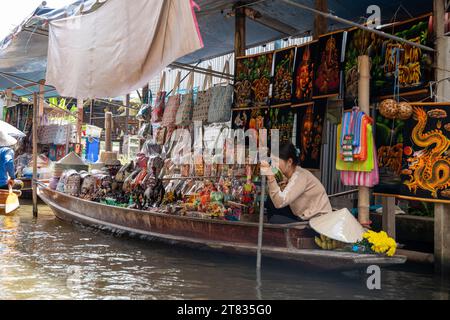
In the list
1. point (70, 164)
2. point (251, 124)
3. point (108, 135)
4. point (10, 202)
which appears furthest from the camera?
point (108, 135)

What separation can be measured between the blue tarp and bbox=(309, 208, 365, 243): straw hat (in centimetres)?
301

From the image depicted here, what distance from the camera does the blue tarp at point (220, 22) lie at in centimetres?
714

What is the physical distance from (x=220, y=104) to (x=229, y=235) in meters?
2.62

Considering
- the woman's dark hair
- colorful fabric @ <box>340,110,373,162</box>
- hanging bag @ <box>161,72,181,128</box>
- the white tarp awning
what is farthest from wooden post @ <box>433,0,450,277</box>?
hanging bag @ <box>161,72,181,128</box>

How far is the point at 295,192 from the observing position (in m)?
4.93

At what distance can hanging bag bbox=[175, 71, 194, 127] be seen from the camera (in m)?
7.49

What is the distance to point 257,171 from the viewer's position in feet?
21.6

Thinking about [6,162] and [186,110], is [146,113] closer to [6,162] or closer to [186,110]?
[186,110]

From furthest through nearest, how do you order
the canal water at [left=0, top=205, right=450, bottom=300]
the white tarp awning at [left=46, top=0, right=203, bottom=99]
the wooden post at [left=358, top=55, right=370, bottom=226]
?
the wooden post at [left=358, top=55, right=370, bottom=226], the white tarp awning at [left=46, top=0, right=203, bottom=99], the canal water at [left=0, top=205, right=450, bottom=300]

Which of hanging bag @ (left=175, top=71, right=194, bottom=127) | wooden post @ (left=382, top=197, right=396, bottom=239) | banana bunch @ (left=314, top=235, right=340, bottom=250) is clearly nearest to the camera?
banana bunch @ (left=314, top=235, right=340, bottom=250)

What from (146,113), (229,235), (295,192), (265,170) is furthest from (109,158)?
(295,192)

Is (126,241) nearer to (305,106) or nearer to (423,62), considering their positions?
(305,106)

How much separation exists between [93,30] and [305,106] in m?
3.16

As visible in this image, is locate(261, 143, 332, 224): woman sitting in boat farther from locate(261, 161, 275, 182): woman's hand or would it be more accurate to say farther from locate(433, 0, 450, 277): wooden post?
locate(433, 0, 450, 277): wooden post
